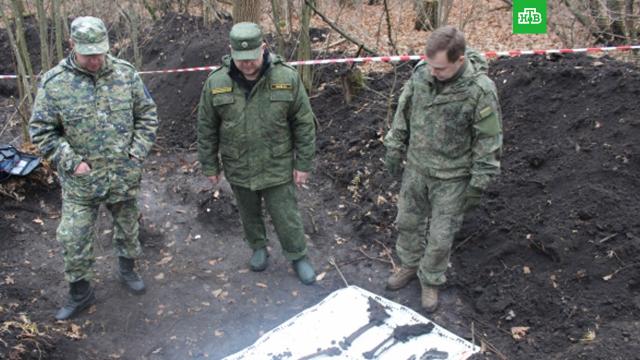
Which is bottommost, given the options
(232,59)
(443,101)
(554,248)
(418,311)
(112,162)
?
(418,311)

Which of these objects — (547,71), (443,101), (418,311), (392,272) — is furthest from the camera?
(547,71)

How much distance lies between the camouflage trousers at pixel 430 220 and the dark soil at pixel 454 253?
32 cm

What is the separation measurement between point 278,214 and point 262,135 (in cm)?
67

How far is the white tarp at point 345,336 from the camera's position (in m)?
3.95

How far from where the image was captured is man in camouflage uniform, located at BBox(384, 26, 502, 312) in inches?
145

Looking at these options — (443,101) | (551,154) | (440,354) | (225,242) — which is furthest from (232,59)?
(551,154)

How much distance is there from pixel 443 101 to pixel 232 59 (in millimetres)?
1458

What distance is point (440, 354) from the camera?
12.8ft

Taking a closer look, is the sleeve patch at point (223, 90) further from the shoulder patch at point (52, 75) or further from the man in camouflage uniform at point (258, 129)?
the shoulder patch at point (52, 75)

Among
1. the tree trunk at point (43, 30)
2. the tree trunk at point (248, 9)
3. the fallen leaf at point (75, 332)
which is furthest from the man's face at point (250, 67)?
the tree trunk at point (43, 30)

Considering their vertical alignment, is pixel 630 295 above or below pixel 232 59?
below

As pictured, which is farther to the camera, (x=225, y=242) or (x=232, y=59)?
(x=225, y=242)

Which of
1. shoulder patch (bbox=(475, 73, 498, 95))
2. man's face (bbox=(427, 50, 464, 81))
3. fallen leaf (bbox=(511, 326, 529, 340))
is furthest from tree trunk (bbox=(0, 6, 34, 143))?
fallen leaf (bbox=(511, 326, 529, 340))

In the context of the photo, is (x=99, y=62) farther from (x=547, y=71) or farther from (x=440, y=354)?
(x=547, y=71)
